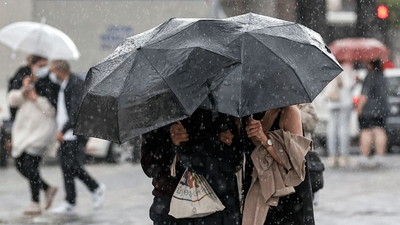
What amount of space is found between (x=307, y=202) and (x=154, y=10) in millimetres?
10302

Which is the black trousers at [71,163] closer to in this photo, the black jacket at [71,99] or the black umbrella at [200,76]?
the black jacket at [71,99]

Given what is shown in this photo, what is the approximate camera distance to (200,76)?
432 centimetres

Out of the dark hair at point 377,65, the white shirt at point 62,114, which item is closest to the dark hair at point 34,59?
the white shirt at point 62,114

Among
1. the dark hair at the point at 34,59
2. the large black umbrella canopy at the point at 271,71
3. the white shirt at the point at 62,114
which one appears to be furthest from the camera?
the dark hair at the point at 34,59

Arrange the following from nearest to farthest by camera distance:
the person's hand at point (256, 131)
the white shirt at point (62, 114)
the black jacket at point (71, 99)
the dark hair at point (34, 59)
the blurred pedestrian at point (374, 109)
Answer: the person's hand at point (256, 131) → the black jacket at point (71, 99) → the white shirt at point (62, 114) → the dark hair at point (34, 59) → the blurred pedestrian at point (374, 109)

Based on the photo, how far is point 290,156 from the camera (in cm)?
466

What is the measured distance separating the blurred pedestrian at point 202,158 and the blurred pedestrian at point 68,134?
13.5ft

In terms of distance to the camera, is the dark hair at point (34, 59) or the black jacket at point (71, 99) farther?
the dark hair at point (34, 59)

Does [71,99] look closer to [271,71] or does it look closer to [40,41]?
[40,41]

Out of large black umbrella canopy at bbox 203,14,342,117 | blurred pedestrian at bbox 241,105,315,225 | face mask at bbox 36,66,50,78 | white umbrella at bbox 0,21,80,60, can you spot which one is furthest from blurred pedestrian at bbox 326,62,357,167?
large black umbrella canopy at bbox 203,14,342,117

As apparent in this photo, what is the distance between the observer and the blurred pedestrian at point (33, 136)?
9289 millimetres

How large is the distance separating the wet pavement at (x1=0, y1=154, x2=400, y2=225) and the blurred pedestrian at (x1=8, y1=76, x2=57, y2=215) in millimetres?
368

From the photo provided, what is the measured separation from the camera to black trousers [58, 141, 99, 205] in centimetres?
909

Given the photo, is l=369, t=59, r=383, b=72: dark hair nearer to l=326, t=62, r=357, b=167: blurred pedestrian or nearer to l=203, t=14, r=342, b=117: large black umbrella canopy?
l=326, t=62, r=357, b=167: blurred pedestrian
